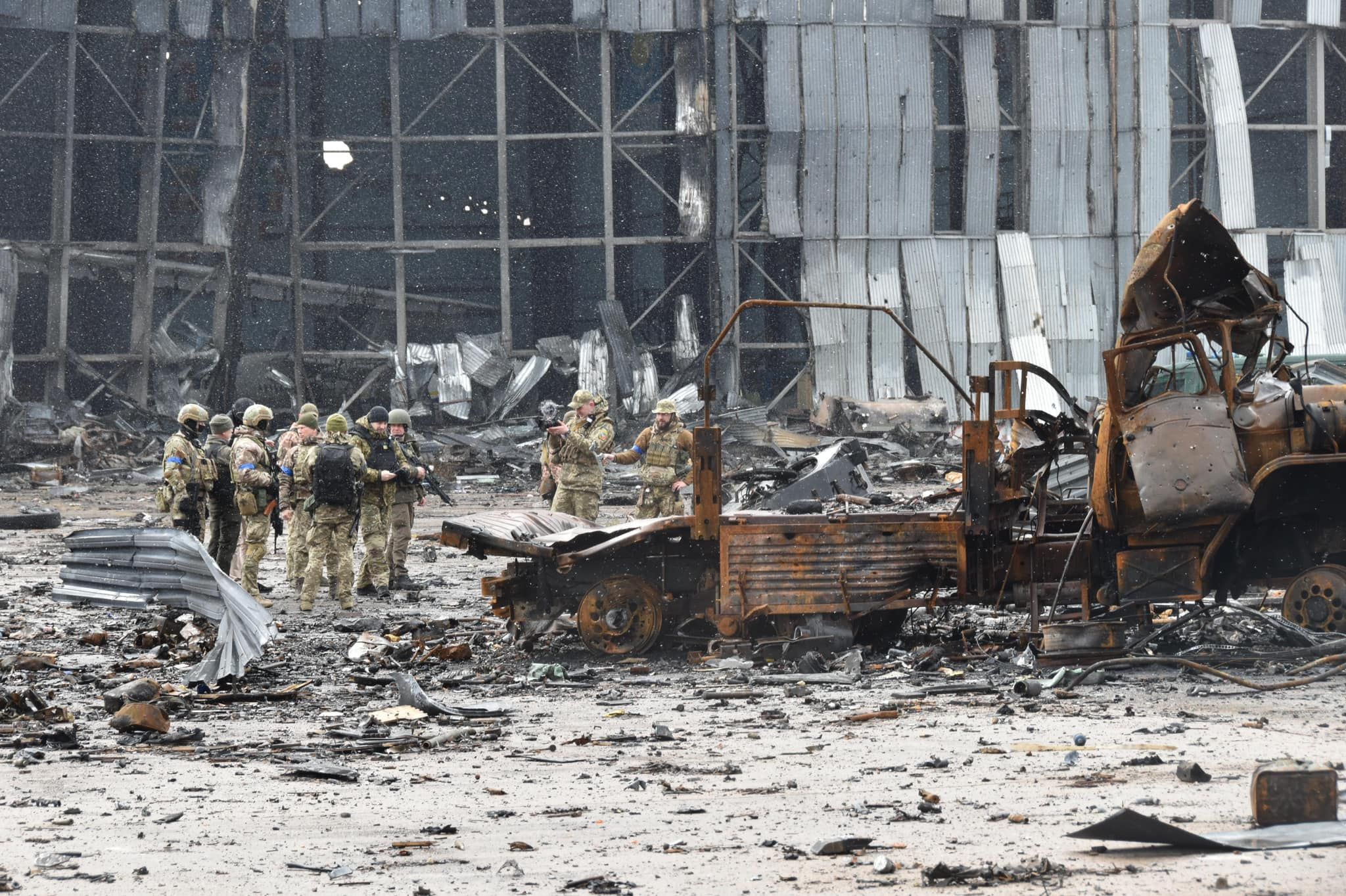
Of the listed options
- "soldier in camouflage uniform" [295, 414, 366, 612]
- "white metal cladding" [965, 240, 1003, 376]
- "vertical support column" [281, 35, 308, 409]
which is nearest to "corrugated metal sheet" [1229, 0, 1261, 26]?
"white metal cladding" [965, 240, 1003, 376]

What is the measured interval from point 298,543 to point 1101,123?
18299 millimetres

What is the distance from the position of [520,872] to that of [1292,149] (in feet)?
96.7

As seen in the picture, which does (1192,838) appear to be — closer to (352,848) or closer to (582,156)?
(352,848)

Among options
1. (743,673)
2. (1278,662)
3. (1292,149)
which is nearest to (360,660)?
(743,673)

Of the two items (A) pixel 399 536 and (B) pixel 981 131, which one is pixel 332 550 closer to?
(A) pixel 399 536

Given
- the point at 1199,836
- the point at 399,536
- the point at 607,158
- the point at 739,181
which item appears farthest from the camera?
the point at 739,181

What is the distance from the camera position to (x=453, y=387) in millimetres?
27109

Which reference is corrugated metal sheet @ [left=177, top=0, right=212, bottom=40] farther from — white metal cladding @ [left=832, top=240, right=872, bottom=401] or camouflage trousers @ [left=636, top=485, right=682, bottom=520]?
camouflage trousers @ [left=636, top=485, right=682, bottom=520]

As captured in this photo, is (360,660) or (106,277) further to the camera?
(106,277)

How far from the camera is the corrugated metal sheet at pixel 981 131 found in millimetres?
26797

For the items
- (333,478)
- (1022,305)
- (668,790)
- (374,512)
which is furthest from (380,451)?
(1022,305)

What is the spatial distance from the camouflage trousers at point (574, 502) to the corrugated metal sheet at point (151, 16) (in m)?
16.8

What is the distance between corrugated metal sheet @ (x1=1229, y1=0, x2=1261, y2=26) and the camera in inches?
1081

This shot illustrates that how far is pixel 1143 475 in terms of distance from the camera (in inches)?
331
